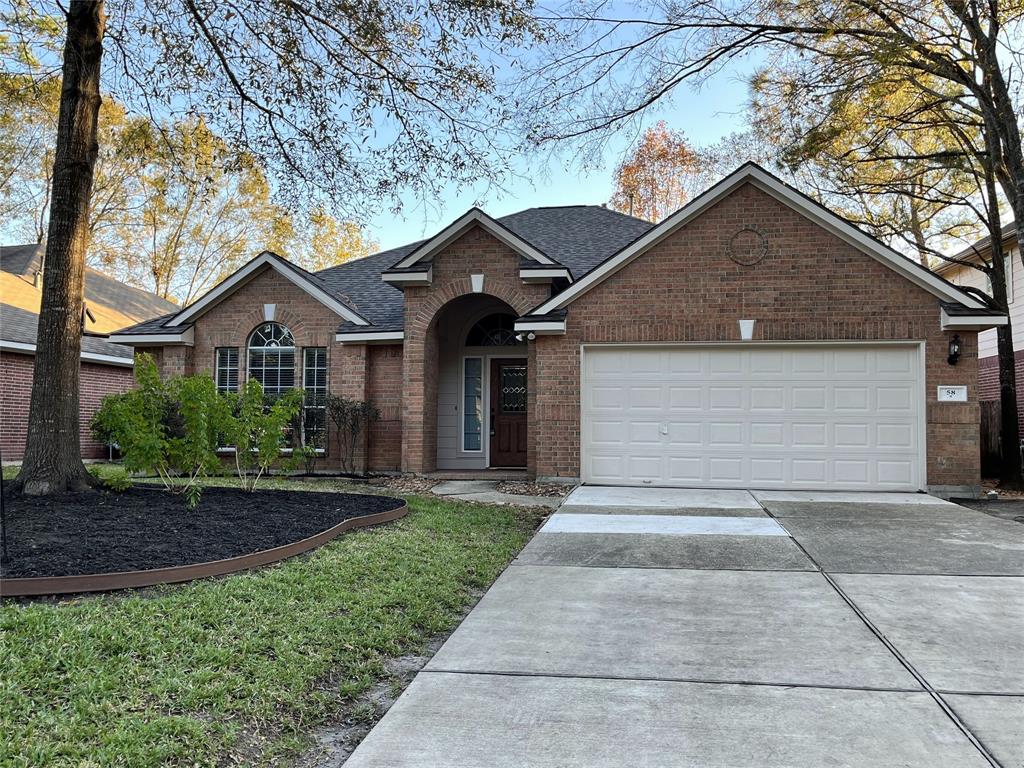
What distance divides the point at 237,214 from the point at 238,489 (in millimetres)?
28101

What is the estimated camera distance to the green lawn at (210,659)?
9.16 ft

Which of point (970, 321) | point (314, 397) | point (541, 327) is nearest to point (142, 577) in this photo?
point (541, 327)

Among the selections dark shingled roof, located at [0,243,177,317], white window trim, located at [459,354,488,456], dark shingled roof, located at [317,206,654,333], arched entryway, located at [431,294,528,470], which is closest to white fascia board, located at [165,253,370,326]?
dark shingled roof, located at [317,206,654,333]

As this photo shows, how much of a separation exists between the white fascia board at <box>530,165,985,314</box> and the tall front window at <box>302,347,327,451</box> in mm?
4770

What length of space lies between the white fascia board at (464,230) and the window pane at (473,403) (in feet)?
8.71

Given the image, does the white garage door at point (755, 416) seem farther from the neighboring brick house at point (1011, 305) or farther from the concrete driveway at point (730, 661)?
the neighboring brick house at point (1011, 305)

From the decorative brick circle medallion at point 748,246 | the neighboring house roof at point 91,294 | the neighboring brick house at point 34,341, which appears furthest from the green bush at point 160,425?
the neighboring house roof at point 91,294

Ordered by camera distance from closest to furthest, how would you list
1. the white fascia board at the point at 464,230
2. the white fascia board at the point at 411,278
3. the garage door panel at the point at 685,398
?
the garage door panel at the point at 685,398, the white fascia board at the point at 464,230, the white fascia board at the point at 411,278

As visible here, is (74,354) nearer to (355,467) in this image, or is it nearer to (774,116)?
(355,467)

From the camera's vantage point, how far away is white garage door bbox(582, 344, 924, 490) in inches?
428

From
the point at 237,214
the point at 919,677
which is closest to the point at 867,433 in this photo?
the point at 919,677

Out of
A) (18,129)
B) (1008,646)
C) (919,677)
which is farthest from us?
(18,129)

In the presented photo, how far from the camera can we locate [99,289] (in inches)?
949

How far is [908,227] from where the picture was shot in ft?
51.0
